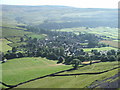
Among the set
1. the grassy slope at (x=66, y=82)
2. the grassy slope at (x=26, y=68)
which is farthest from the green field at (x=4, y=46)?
the grassy slope at (x=66, y=82)

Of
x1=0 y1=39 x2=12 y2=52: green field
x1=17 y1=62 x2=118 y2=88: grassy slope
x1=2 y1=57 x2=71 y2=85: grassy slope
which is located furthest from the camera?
x1=0 y1=39 x2=12 y2=52: green field

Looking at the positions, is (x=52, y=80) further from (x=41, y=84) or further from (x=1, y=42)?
(x=1, y=42)

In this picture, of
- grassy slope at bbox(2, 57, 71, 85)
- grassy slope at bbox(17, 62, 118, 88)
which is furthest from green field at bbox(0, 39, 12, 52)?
grassy slope at bbox(17, 62, 118, 88)

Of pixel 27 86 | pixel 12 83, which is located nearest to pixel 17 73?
pixel 12 83

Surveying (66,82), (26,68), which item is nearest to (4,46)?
(26,68)

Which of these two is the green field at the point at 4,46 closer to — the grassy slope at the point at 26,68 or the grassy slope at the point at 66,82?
the grassy slope at the point at 26,68

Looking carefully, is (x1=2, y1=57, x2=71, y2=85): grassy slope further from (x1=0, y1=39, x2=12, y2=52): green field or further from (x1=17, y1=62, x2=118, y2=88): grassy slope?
(x1=0, y1=39, x2=12, y2=52): green field

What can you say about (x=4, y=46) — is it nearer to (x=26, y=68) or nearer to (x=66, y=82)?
(x=26, y=68)

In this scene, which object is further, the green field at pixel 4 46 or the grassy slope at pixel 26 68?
the green field at pixel 4 46

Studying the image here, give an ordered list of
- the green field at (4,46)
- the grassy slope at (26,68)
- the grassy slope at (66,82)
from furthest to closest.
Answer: the green field at (4,46) < the grassy slope at (26,68) < the grassy slope at (66,82)
